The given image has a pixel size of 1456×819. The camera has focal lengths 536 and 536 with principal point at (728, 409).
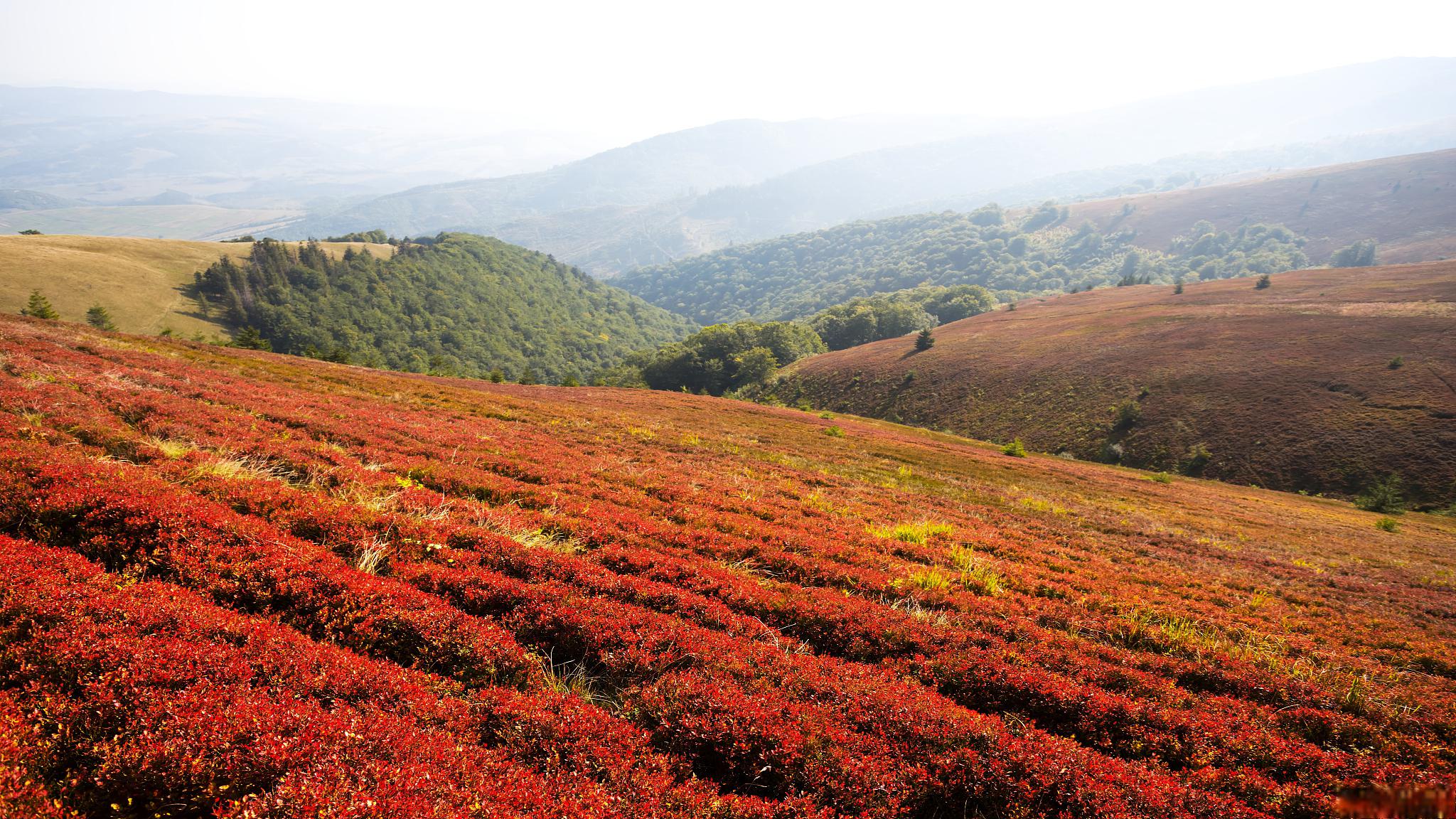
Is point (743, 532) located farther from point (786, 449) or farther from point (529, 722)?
point (786, 449)

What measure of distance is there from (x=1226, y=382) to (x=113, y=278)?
7320 inches

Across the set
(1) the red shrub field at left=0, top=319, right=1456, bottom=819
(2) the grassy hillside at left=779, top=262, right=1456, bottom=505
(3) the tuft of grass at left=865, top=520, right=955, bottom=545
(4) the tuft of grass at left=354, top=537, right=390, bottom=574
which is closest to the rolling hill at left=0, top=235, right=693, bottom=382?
(1) the red shrub field at left=0, top=319, right=1456, bottom=819

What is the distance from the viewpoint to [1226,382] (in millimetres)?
54719

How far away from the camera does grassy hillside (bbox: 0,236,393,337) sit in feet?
304

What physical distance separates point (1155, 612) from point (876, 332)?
123 m

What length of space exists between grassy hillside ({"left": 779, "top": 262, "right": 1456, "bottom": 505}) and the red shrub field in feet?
148

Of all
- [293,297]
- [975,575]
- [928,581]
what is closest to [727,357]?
[975,575]

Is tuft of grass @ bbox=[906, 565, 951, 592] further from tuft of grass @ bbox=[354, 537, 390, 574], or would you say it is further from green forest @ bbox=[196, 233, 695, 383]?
green forest @ bbox=[196, 233, 695, 383]

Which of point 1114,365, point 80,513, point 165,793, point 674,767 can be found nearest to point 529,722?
point 674,767

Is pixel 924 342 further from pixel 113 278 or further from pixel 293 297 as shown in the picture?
pixel 293 297

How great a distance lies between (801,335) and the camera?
118m

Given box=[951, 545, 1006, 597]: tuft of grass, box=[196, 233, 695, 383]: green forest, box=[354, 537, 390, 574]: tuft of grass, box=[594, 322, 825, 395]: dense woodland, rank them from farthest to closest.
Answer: box=[196, 233, 695, 383]: green forest < box=[594, 322, 825, 395]: dense woodland < box=[951, 545, 1006, 597]: tuft of grass < box=[354, 537, 390, 574]: tuft of grass

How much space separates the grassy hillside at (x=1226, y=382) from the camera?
43969mm

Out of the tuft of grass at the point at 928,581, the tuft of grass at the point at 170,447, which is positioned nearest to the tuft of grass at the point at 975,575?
the tuft of grass at the point at 928,581
